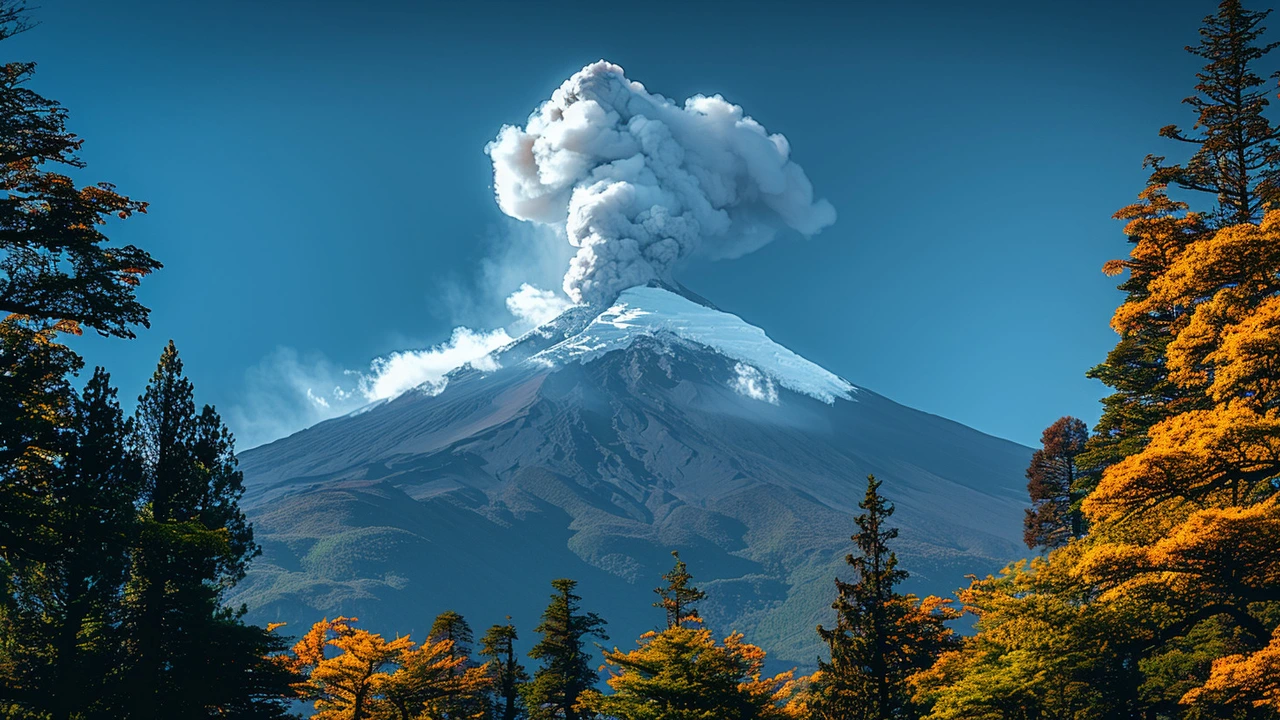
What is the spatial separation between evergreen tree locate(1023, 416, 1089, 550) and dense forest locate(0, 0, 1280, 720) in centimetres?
1010

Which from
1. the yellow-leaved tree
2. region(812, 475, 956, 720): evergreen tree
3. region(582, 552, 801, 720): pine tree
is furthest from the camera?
the yellow-leaved tree

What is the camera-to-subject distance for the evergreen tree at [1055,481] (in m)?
43.9

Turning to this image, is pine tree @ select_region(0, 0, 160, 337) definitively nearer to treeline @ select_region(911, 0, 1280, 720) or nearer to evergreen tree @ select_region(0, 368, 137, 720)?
evergreen tree @ select_region(0, 368, 137, 720)

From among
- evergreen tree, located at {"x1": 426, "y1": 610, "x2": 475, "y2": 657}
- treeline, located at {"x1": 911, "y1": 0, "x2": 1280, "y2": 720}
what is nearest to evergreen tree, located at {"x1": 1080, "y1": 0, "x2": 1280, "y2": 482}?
treeline, located at {"x1": 911, "y1": 0, "x2": 1280, "y2": 720}

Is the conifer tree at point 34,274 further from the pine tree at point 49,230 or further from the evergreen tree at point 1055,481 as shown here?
the evergreen tree at point 1055,481

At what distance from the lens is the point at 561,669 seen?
34875 mm

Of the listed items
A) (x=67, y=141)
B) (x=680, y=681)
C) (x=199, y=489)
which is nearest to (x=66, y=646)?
(x=199, y=489)

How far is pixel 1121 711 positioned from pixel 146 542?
24585mm

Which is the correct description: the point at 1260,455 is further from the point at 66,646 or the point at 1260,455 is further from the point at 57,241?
the point at 66,646

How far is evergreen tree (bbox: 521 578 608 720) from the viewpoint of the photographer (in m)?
34.1

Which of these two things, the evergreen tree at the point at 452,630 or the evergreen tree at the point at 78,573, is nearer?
the evergreen tree at the point at 78,573

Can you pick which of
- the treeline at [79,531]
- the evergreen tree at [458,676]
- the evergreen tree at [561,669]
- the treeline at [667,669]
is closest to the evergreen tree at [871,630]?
the treeline at [667,669]

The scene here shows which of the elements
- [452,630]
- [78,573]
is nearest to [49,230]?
[78,573]

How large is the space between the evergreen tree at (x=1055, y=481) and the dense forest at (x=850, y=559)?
1010cm
